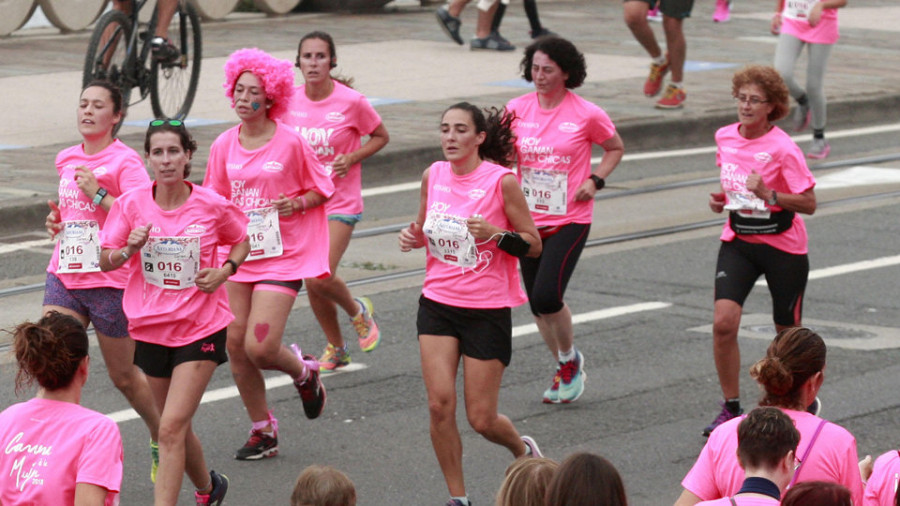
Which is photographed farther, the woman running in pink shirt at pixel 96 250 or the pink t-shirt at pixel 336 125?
the pink t-shirt at pixel 336 125

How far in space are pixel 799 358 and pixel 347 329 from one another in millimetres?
4968

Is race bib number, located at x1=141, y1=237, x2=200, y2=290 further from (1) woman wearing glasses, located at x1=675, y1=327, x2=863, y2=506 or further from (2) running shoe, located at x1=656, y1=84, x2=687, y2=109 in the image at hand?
(2) running shoe, located at x1=656, y1=84, x2=687, y2=109

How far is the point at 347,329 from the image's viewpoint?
9.56 m

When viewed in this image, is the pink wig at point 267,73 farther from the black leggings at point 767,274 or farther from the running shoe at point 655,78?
the running shoe at point 655,78

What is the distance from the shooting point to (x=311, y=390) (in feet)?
24.8

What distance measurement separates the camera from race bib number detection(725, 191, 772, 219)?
7520mm

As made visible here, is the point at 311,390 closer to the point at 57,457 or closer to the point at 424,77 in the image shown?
the point at 57,457

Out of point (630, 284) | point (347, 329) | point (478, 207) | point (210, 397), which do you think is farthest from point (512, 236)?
point (630, 284)

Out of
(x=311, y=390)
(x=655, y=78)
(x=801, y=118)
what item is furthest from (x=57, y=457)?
(x=655, y=78)

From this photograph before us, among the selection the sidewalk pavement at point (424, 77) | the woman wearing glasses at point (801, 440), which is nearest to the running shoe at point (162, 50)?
the sidewalk pavement at point (424, 77)

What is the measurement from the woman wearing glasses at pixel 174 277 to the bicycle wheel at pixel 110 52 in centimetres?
655

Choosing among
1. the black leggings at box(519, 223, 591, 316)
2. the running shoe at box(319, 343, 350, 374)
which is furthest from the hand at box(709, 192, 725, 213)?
the running shoe at box(319, 343, 350, 374)

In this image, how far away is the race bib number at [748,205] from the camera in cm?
752

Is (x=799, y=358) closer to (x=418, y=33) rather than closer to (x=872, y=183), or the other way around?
(x=872, y=183)
